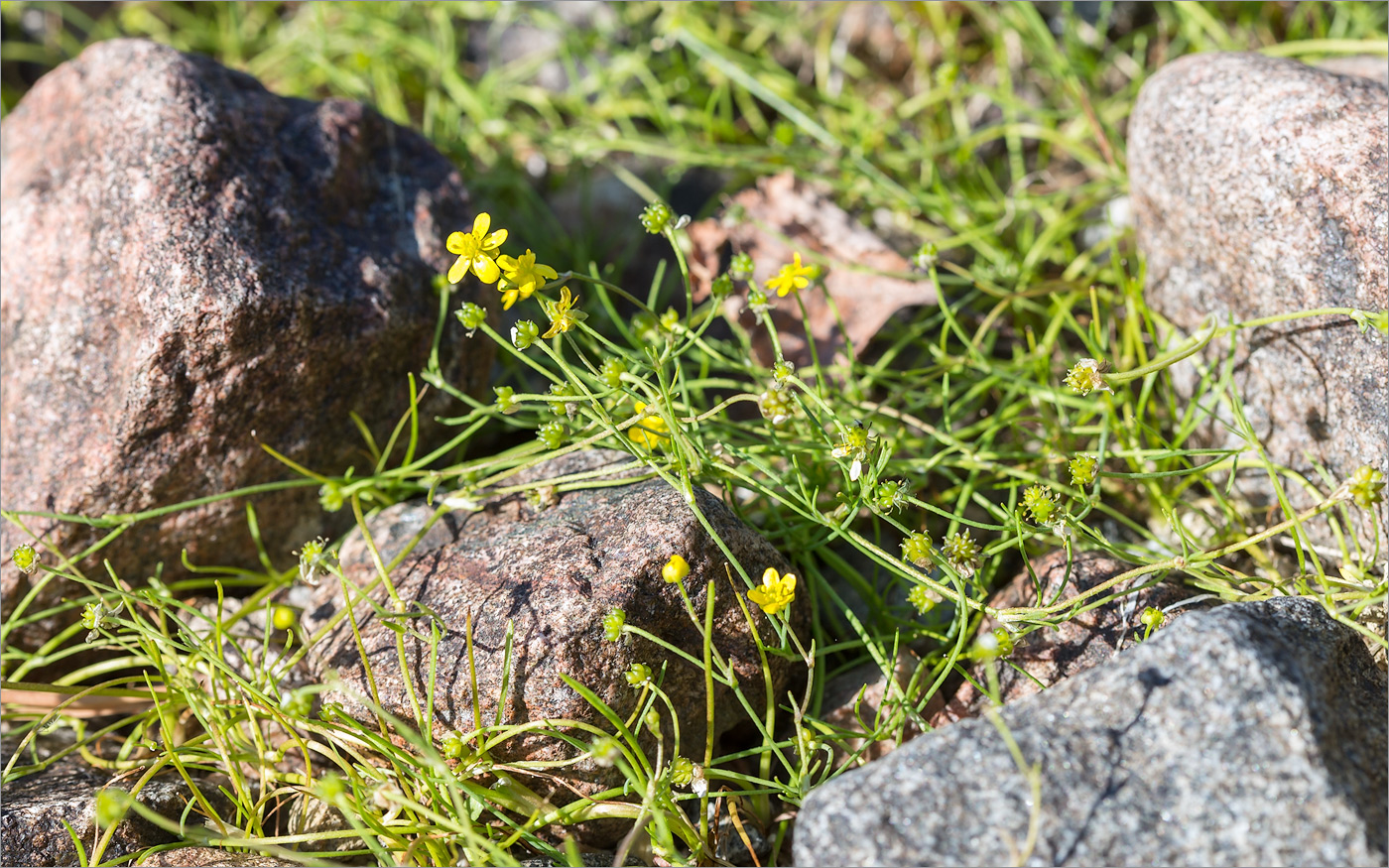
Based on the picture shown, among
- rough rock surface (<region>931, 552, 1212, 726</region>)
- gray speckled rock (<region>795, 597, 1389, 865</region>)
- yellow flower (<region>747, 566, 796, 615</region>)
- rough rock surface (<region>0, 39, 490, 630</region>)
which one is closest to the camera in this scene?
gray speckled rock (<region>795, 597, 1389, 865</region>)

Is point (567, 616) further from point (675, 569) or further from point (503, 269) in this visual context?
point (503, 269)

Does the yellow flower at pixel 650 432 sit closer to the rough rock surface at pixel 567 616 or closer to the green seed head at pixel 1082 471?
the rough rock surface at pixel 567 616

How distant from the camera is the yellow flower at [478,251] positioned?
5.42 feet

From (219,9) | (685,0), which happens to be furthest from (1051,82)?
(219,9)

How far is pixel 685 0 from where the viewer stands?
322 centimetres

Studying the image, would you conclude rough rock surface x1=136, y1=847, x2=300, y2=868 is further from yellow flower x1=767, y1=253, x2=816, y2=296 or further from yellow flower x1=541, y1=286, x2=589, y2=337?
yellow flower x1=767, y1=253, x2=816, y2=296

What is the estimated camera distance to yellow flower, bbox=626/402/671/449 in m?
1.93

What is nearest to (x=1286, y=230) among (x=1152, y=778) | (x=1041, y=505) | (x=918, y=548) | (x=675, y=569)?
(x=1041, y=505)

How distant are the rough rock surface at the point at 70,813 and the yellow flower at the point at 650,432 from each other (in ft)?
3.57

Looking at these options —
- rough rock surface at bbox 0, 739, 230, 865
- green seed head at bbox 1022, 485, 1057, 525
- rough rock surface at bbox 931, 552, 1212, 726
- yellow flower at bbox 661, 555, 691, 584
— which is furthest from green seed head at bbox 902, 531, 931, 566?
rough rock surface at bbox 0, 739, 230, 865

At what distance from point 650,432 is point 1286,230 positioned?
1.37 metres

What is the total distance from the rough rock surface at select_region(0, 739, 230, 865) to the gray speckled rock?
4.07ft

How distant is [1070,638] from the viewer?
1861mm

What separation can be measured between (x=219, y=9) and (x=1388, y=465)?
394cm
